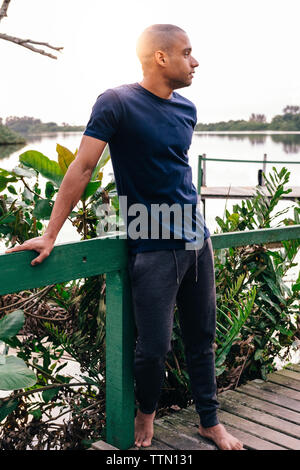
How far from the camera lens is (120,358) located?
Answer: 195 cm

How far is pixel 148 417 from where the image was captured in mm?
2037

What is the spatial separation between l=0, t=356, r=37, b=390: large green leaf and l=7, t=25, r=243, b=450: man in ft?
1.24

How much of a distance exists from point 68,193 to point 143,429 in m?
0.93

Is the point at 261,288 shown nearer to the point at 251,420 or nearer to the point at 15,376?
Result: the point at 251,420

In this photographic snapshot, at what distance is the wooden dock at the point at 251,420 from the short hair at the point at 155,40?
136 cm

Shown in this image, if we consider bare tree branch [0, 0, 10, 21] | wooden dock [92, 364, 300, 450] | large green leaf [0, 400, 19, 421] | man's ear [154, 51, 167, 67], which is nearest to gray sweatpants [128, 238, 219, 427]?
wooden dock [92, 364, 300, 450]

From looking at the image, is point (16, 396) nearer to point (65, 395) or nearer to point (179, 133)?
point (65, 395)

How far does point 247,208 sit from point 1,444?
5.50ft

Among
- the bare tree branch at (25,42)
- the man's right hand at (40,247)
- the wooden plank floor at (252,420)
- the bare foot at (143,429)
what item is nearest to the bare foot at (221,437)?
the wooden plank floor at (252,420)

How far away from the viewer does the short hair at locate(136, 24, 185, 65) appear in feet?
6.00

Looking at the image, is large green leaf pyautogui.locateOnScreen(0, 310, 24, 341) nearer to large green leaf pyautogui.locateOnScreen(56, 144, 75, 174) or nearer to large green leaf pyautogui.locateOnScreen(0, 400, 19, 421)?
large green leaf pyautogui.locateOnScreen(0, 400, 19, 421)

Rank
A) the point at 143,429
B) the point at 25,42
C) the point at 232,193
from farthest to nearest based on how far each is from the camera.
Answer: the point at 232,193, the point at 25,42, the point at 143,429

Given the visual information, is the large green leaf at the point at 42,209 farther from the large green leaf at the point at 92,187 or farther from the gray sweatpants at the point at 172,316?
the gray sweatpants at the point at 172,316

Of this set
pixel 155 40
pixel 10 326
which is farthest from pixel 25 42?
pixel 10 326
